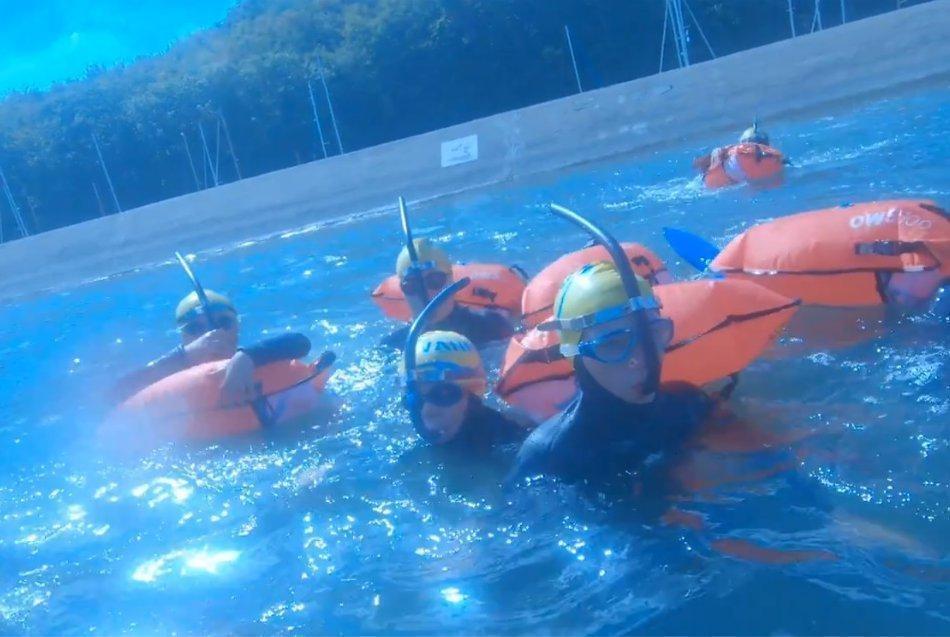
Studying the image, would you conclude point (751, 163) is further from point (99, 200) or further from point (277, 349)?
point (99, 200)

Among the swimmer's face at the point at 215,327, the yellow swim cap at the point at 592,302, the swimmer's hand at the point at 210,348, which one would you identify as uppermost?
the yellow swim cap at the point at 592,302

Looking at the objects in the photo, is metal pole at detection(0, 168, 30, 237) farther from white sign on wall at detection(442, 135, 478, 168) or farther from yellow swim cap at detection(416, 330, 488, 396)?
yellow swim cap at detection(416, 330, 488, 396)

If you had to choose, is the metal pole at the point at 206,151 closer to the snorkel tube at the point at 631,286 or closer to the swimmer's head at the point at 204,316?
the swimmer's head at the point at 204,316

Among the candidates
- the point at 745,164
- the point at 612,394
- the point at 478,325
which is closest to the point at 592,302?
the point at 612,394

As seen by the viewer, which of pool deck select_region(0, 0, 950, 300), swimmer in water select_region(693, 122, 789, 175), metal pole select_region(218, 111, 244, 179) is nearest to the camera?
swimmer in water select_region(693, 122, 789, 175)

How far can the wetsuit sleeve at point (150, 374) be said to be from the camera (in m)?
6.06

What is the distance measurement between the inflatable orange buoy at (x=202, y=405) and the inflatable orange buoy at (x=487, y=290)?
4.00 feet

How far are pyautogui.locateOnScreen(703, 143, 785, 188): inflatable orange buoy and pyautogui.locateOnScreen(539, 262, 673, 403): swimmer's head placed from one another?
24.3ft

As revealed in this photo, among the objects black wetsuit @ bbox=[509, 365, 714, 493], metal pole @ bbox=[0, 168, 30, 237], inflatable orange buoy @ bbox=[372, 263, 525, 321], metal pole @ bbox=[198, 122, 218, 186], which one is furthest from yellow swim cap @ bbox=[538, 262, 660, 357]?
metal pole @ bbox=[198, 122, 218, 186]

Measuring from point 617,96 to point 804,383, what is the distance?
1286 cm

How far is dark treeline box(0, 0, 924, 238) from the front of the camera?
98.1ft

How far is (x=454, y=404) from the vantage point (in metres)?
4.11

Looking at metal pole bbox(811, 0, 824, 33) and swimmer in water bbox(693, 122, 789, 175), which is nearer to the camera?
swimmer in water bbox(693, 122, 789, 175)

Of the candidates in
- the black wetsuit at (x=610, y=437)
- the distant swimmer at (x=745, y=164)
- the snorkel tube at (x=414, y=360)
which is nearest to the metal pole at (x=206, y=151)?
the distant swimmer at (x=745, y=164)
